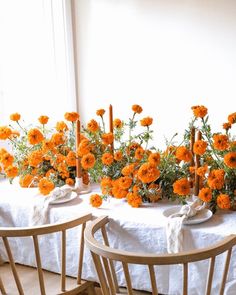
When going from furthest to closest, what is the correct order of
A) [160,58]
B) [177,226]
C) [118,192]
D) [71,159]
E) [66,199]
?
[160,58] → [71,159] → [66,199] → [118,192] → [177,226]

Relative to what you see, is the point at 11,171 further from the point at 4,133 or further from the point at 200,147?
the point at 200,147

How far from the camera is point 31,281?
167 centimetres

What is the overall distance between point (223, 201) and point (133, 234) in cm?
35

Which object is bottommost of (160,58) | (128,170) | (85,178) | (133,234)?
(133,234)

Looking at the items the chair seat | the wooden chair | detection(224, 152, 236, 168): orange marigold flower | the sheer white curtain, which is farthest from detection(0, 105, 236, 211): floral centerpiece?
the sheer white curtain

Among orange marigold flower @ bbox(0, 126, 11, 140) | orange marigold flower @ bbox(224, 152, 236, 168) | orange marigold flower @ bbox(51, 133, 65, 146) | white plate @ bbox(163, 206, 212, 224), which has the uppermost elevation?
orange marigold flower @ bbox(0, 126, 11, 140)

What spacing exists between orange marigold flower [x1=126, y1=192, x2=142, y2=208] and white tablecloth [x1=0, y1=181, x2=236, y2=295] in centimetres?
2

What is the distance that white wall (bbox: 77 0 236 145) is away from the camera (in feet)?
10.4

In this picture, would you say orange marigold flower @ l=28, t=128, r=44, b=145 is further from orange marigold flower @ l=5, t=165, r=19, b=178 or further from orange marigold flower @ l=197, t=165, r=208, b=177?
orange marigold flower @ l=197, t=165, r=208, b=177

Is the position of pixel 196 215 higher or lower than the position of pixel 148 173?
lower

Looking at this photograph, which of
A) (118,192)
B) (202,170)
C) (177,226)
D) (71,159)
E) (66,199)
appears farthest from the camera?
(71,159)

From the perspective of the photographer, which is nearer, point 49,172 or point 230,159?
point 230,159

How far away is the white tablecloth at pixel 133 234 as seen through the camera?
1467 millimetres

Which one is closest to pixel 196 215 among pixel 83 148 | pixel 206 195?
pixel 206 195
